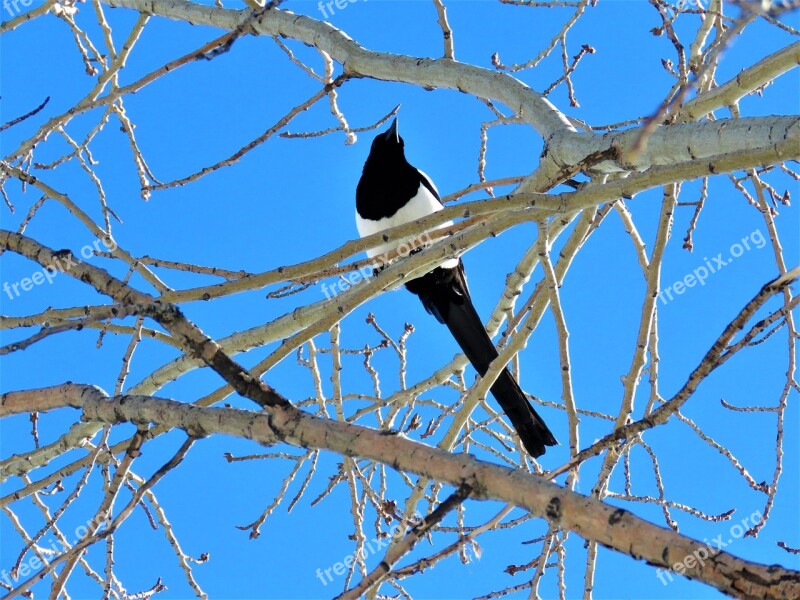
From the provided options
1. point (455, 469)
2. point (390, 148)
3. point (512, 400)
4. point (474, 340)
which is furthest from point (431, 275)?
point (455, 469)

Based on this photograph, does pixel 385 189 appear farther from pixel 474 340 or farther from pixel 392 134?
pixel 474 340

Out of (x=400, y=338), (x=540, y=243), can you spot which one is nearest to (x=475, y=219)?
(x=540, y=243)

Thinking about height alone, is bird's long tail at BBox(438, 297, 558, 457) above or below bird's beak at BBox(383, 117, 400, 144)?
below

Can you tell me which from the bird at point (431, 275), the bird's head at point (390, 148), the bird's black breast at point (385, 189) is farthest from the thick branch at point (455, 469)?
the bird's head at point (390, 148)

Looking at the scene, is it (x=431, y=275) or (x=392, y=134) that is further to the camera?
(x=392, y=134)

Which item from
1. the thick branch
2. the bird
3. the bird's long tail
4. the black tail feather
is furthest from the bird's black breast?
the thick branch

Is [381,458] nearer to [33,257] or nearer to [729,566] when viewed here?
[729,566]

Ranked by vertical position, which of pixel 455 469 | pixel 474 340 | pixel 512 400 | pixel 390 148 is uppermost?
pixel 390 148

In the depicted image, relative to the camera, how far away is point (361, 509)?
7.32 ft

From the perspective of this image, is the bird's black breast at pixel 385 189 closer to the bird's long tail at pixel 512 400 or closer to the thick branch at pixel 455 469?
the bird's long tail at pixel 512 400

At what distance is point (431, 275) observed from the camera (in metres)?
3.23

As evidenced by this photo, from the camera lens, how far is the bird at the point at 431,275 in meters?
2.59

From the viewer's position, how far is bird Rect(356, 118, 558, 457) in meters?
2.59

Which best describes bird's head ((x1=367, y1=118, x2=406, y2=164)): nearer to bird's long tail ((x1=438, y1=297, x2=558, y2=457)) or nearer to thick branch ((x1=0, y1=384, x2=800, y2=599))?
bird's long tail ((x1=438, y1=297, x2=558, y2=457))
